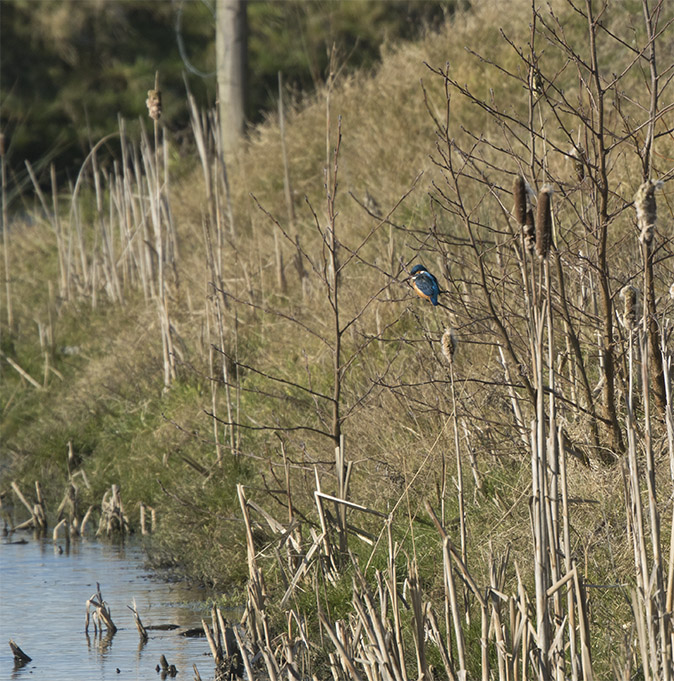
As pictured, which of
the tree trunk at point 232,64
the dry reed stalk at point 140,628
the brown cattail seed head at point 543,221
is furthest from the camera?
the tree trunk at point 232,64

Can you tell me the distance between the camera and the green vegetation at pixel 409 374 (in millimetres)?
3904

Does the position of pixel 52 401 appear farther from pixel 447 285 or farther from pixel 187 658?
pixel 187 658

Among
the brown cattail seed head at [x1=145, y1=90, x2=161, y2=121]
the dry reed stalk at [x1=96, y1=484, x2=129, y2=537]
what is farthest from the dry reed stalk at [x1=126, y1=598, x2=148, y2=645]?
the brown cattail seed head at [x1=145, y1=90, x2=161, y2=121]

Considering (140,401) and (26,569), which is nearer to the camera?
(26,569)

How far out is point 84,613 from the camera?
6.16 m

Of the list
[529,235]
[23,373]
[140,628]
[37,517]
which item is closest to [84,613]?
[140,628]

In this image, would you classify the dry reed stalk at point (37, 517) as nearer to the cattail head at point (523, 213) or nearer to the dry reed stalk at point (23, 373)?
the dry reed stalk at point (23, 373)

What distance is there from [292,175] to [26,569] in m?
6.98

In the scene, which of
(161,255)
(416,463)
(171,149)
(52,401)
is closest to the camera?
(416,463)

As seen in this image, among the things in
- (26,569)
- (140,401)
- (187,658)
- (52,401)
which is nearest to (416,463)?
(187,658)

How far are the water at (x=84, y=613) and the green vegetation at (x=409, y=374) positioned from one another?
32 centimetres

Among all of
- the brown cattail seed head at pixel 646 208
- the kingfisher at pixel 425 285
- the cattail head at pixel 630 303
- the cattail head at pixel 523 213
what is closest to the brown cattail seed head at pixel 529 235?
the cattail head at pixel 523 213

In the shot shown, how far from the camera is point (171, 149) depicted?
1852 centimetres

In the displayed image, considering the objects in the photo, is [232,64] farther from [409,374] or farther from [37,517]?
[409,374]
